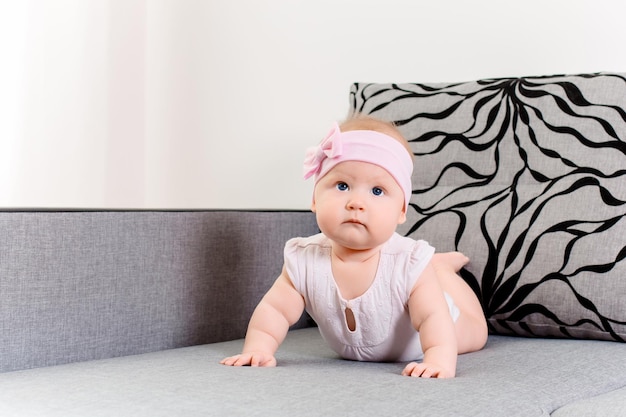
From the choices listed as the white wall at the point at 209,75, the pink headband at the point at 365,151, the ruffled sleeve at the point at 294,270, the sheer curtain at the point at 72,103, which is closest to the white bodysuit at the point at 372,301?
the ruffled sleeve at the point at 294,270

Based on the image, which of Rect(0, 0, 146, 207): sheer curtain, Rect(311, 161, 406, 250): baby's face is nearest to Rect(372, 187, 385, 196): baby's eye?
Rect(311, 161, 406, 250): baby's face

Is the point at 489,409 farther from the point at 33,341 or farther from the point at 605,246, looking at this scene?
the point at 33,341

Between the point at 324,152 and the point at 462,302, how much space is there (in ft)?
1.52

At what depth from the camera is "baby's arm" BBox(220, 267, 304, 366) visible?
140cm

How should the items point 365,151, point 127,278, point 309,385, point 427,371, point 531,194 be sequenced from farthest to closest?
point 531,194
point 127,278
point 365,151
point 427,371
point 309,385

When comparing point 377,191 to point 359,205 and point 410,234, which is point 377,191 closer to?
point 359,205

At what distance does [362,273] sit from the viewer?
1.45 meters

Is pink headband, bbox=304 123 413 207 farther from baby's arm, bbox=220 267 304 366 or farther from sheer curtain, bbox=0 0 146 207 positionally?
sheer curtain, bbox=0 0 146 207

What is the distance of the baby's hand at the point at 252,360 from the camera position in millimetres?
1387

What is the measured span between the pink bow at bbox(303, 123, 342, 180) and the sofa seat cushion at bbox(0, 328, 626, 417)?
33 cm

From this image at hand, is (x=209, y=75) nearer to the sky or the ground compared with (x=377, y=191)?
nearer to the sky

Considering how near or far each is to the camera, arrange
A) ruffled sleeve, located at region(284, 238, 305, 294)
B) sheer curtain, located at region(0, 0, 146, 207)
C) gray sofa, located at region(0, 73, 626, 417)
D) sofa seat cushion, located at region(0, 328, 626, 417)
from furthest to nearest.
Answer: sheer curtain, located at region(0, 0, 146, 207)
ruffled sleeve, located at region(284, 238, 305, 294)
gray sofa, located at region(0, 73, 626, 417)
sofa seat cushion, located at region(0, 328, 626, 417)

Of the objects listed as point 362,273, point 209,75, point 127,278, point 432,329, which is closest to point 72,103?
point 209,75

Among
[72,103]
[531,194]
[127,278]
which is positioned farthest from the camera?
[72,103]
